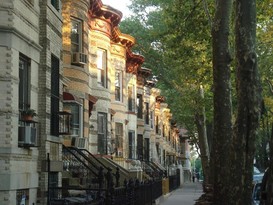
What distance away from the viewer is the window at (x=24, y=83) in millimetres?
11477

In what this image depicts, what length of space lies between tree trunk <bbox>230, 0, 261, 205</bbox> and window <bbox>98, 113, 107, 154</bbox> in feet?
49.8

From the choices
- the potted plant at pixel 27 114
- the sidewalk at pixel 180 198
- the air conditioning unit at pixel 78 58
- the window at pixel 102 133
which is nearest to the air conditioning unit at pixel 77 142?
the air conditioning unit at pixel 78 58

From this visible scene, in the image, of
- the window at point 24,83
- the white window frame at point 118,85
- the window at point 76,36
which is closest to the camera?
the window at point 24,83

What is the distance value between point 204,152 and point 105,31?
442 inches

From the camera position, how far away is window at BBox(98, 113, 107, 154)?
25312 mm

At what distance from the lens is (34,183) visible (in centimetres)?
1180

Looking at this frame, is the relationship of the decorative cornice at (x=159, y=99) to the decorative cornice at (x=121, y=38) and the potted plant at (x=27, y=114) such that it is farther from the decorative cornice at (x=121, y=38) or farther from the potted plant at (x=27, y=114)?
the potted plant at (x=27, y=114)

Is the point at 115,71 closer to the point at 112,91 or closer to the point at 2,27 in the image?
the point at 112,91

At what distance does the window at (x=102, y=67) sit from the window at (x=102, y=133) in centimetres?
165

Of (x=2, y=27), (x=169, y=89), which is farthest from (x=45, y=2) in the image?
(x=169, y=89)

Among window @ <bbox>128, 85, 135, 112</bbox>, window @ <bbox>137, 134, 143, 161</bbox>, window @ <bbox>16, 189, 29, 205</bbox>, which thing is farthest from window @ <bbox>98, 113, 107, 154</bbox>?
window @ <bbox>16, 189, 29, 205</bbox>

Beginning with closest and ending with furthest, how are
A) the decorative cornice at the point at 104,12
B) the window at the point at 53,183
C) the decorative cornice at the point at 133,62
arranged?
the window at the point at 53,183 → the decorative cornice at the point at 104,12 → the decorative cornice at the point at 133,62

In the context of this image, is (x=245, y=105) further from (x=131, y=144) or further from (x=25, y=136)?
(x=131, y=144)

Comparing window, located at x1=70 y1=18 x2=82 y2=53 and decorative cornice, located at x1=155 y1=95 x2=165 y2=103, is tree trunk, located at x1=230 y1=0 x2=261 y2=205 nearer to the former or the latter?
window, located at x1=70 y1=18 x2=82 y2=53
